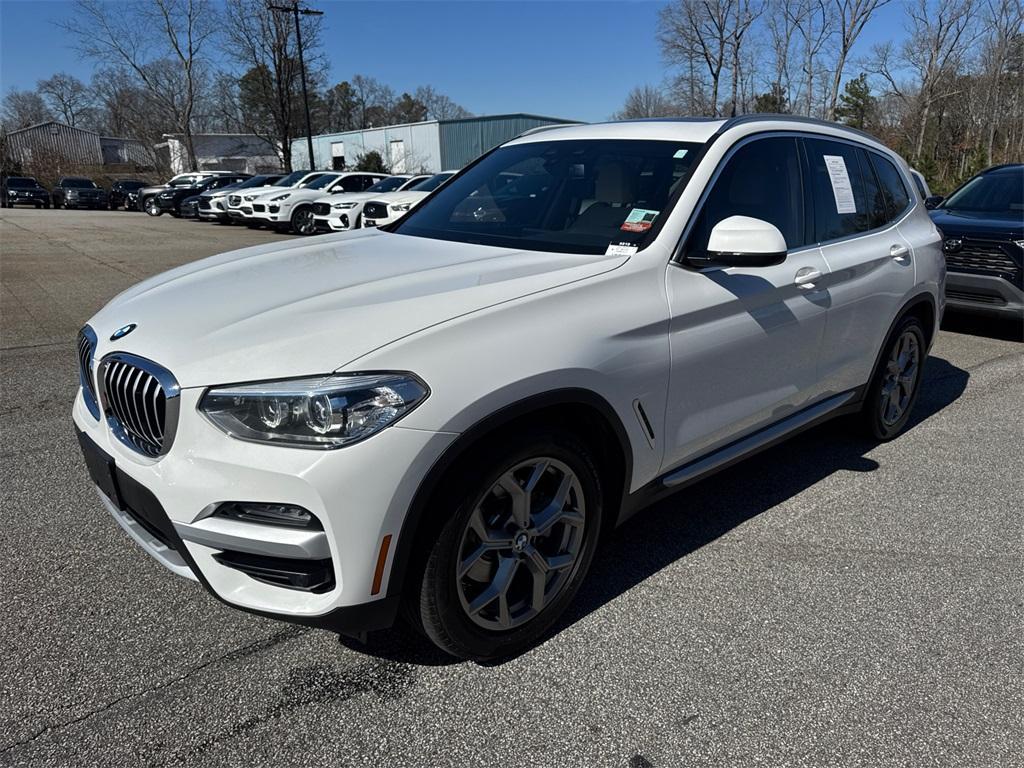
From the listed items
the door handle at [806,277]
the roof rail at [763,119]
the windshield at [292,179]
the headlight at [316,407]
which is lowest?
the headlight at [316,407]

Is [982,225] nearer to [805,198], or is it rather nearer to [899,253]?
[899,253]

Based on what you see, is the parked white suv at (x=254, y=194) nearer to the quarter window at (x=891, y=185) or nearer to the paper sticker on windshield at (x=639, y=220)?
the quarter window at (x=891, y=185)

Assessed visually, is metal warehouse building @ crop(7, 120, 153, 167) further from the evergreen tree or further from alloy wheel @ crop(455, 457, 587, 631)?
alloy wheel @ crop(455, 457, 587, 631)

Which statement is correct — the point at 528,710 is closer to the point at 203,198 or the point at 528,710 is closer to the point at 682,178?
the point at 682,178

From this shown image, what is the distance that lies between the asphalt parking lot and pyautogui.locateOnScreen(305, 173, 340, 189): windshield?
1897 centimetres

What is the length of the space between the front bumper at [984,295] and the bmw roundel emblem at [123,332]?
759cm

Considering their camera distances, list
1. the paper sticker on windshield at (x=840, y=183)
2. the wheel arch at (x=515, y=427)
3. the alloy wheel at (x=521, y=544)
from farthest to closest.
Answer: the paper sticker on windshield at (x=840, y=183), the alloy wheel at (x=521, y=544), the wheel arch at (x=515, y=427)

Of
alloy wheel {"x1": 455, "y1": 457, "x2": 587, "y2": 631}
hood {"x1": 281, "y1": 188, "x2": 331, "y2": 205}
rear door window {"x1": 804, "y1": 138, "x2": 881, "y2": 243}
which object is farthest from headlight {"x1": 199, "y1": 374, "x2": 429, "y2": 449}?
hood {"x1": 281, "y1": 188, "x2": 331, "y2": 205}

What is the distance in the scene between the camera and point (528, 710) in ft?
7.75

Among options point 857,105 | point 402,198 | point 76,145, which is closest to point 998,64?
point 857,105

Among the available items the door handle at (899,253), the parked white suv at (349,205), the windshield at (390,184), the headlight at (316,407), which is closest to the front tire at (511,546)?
the headlight at (316,407)

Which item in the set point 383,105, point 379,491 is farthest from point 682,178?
point 383,105

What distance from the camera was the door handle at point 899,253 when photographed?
4191 mm

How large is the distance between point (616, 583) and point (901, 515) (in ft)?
5.43
